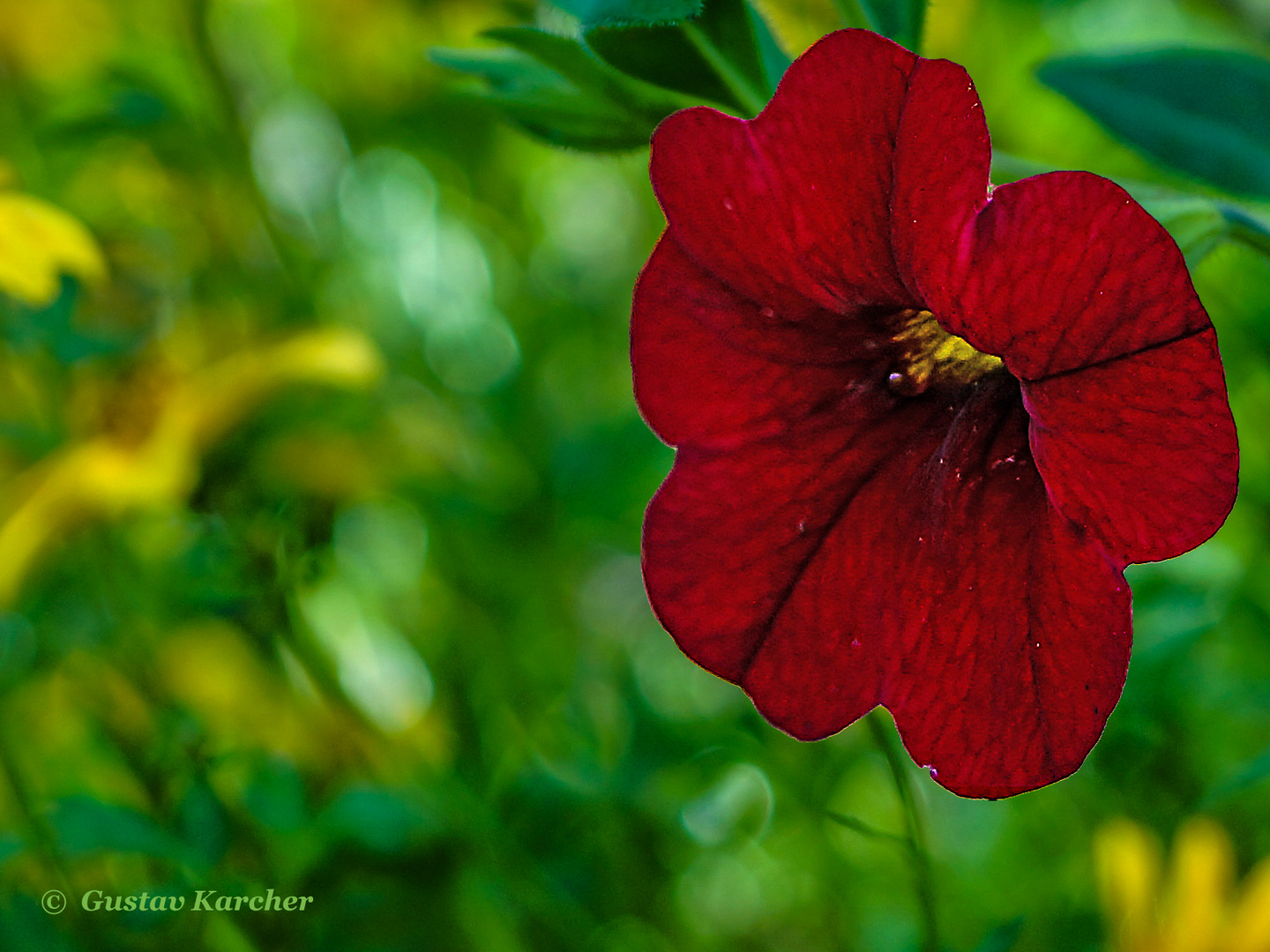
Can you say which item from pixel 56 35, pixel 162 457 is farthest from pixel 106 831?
pixel 56 35

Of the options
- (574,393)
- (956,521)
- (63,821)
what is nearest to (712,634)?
(956,521)

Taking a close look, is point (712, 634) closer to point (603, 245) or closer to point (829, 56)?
point (829, 56)

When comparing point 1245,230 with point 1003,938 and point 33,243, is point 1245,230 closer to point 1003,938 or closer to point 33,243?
point 1003,938

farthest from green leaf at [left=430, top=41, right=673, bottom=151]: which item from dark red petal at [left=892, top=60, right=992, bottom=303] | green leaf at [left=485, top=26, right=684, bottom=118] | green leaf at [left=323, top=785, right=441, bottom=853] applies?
green leaf at [left=323, top=785, right=441, bottom=853]

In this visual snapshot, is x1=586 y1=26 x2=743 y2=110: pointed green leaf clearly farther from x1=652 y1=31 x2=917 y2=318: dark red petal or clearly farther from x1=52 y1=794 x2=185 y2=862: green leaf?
x1=52 y1=794 x2=185 y2=862: green leaf

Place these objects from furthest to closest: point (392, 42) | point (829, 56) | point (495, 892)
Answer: point (392, 42)
point (495, 892)
point (829, 56)

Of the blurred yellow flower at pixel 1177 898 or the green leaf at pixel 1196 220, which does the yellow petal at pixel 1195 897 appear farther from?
the green leaf at pixel 1196 220
